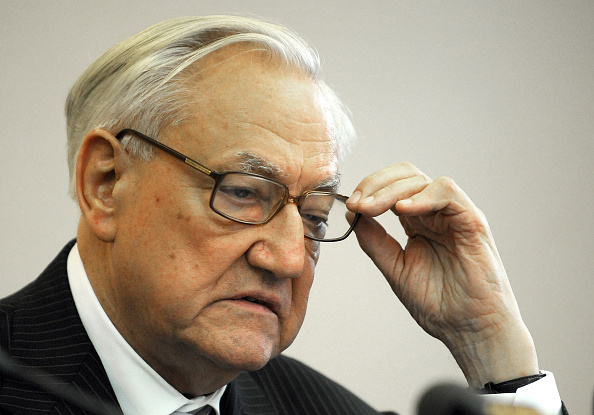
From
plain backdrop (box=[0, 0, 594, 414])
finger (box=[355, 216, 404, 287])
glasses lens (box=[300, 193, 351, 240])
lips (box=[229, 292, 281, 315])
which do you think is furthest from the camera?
plain backdrop (box=[0, 0, 594, 414])

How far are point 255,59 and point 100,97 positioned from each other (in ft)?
1.20

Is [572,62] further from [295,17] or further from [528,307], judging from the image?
[295,17]

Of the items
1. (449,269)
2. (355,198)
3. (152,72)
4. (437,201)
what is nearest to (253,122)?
(152,72)

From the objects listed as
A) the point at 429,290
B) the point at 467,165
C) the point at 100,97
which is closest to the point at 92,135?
the point at 100,97

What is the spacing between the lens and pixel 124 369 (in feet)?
→ 5.26

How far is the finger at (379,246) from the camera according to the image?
2002 millimetres

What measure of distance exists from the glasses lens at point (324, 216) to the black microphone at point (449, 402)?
841 mm

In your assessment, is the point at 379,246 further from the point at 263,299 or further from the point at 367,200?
the point at 263,299

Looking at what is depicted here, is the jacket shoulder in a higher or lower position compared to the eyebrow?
lower

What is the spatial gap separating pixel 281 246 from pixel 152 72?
1.58 feet

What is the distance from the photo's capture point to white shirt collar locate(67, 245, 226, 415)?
159 centimetres

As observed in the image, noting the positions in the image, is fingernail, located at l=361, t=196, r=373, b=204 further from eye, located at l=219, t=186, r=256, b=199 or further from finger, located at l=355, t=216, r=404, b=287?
eye, located at l=219, t=186, r=256, b=199

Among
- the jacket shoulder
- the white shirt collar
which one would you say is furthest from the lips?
the jacket shoulder

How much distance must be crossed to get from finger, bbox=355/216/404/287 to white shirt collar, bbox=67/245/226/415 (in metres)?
0.65
